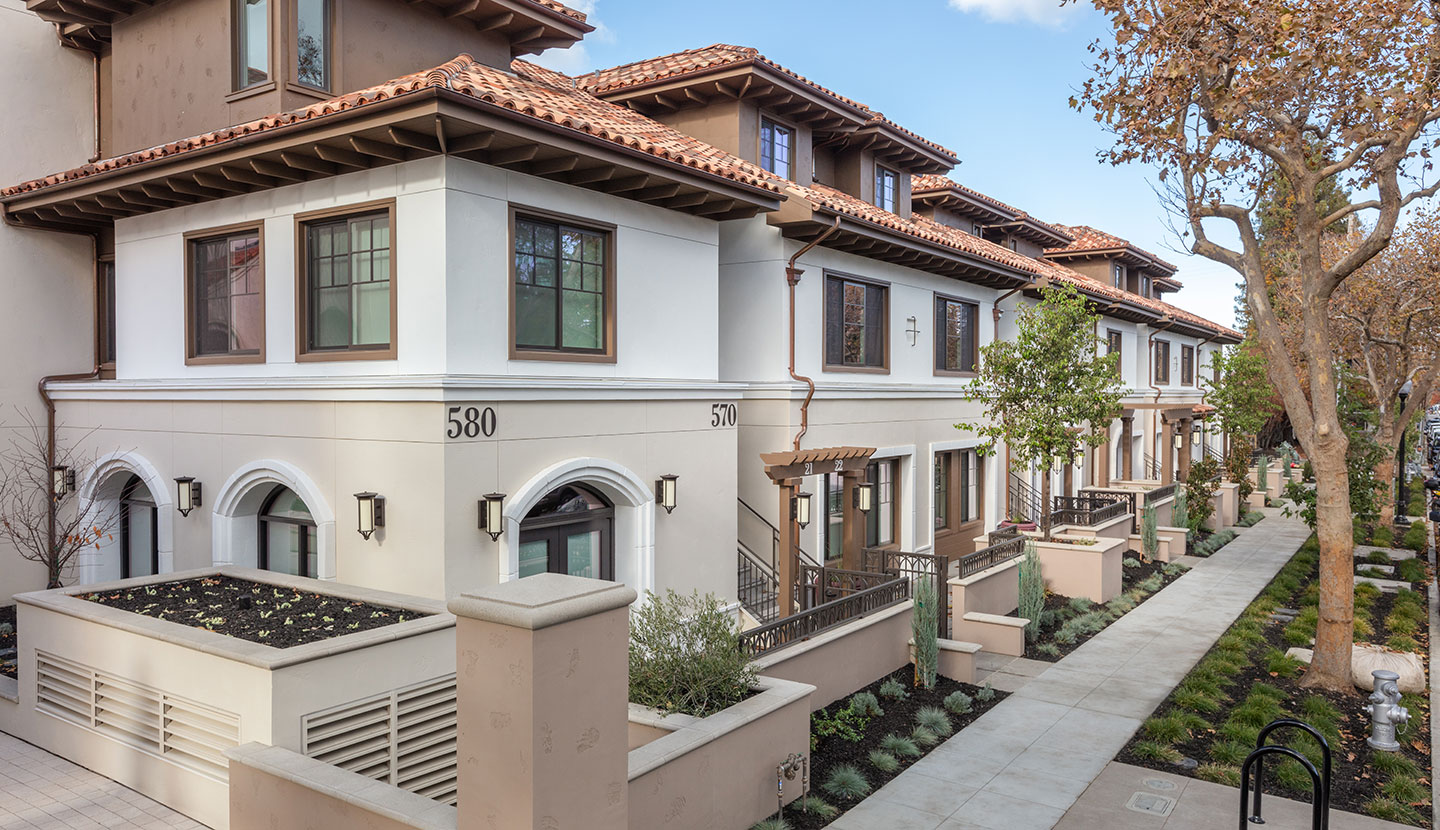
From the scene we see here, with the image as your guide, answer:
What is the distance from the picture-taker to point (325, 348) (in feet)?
35.2

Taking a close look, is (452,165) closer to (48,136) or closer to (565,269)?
(565,269)

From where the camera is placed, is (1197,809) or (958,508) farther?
(958,508)

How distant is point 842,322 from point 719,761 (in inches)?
393

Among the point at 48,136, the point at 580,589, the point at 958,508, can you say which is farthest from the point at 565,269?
the point at 958,508

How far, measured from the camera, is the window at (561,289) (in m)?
10.5

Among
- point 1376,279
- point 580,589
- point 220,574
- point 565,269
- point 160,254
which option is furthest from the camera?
point 1376,279

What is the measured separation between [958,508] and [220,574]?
47.1 feet

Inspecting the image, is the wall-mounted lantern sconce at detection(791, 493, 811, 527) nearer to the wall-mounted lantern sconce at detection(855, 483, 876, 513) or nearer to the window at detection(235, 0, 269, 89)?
the wall-mounted lantern sconce at detection(855, 483, 876, 513)

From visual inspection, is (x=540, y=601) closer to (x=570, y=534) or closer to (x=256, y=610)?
(x=256, y=610)

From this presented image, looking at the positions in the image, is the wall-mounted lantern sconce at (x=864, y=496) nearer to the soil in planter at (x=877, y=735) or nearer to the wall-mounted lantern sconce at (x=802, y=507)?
the wall-mounted lantern sconce at (x=802, y=507)

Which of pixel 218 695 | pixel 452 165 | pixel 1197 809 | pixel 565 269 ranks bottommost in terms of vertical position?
pixel 1197 809

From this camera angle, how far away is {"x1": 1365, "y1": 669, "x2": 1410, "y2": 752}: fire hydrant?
10234 mm

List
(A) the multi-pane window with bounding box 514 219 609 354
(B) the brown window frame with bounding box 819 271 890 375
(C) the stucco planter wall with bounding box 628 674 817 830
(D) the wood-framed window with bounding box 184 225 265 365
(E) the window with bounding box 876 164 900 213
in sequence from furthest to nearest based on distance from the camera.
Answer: (E) the window with bounding box 876 164 900 213 < (B) the brown window frame with bounding box 819 271 890 375 < (D) the wood-framed window with bounding box 184 225 265 365 < (A) the multi-pane window with bounding box 514 219 609 354 < (C) the stucco planter wall with bounding box 628 674 817 830

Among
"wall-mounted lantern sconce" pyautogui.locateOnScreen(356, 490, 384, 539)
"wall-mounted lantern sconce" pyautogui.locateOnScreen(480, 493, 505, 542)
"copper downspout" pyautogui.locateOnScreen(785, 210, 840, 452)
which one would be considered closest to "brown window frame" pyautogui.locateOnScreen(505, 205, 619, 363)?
"wall-mounted lantern sconce" pyautogui.locateOnScreen(480, 493, 505, 542)
